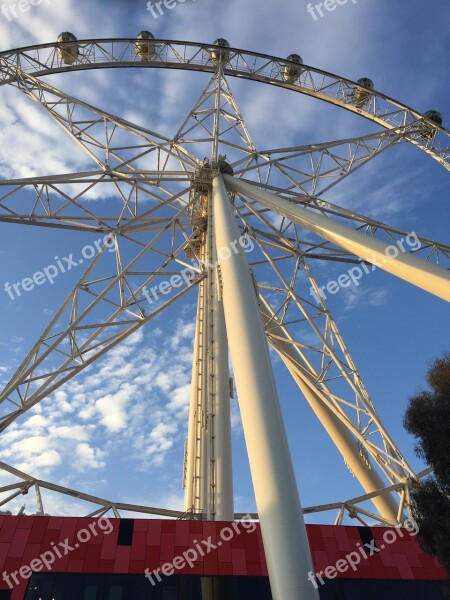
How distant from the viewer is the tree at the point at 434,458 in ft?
31.2

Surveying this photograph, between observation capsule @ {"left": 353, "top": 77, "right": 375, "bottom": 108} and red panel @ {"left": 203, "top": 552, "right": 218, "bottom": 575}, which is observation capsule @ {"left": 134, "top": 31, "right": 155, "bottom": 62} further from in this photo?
red panel @ {"left": 203, "top": 552, "right": 218, "bottom": 575}

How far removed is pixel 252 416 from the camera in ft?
27.6

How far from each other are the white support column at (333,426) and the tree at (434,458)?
15.2ft

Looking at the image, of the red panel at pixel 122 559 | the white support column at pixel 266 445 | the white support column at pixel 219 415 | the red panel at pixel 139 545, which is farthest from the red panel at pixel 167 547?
the white support column at pixel 266 445

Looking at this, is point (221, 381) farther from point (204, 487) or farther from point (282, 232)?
point (282, 232)

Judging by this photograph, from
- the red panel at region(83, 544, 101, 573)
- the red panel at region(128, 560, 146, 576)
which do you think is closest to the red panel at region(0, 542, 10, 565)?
the red panel at region(83, 544, 101, 573)

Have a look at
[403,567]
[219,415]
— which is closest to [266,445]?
[219,415]

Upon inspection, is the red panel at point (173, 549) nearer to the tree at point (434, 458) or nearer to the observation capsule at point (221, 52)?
the tree at point (434, 458)

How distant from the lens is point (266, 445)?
802cm

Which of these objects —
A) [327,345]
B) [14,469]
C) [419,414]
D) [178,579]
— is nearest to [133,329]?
[14,469]

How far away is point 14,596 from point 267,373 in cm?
774

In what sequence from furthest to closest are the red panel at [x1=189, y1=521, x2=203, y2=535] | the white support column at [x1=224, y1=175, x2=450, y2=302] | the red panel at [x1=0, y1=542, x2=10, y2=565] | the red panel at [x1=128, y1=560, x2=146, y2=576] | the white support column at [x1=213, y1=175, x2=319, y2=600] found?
the red panel at [x1=189, y1=521, x2=203, y2=535]
the red panel at [x1=128, y1=560, x2=146, y2=576]
the red panel at [x1=0, y1=542, x2=10, y2=565]
the white support column at [x1=224, y1=175, x2=450, y2=302]
the white support column at [x1=213, y1=175, x2=319, y2=600]

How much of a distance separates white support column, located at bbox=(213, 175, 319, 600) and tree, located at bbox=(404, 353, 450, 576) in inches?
138

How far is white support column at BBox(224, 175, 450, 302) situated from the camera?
30.0ft
